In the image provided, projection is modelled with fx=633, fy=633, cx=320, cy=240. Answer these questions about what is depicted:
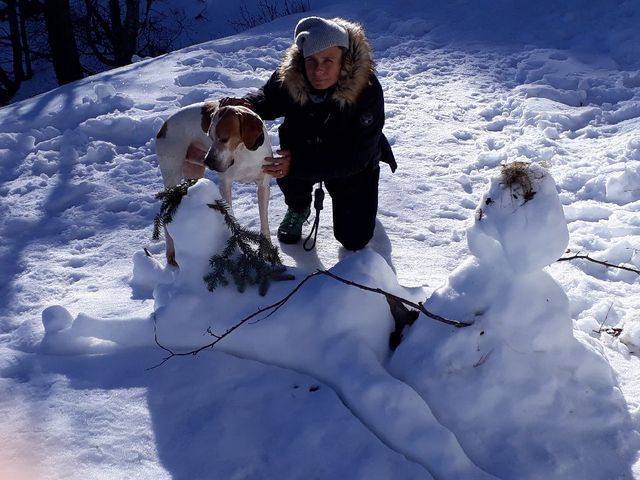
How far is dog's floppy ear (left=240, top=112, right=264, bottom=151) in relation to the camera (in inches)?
114

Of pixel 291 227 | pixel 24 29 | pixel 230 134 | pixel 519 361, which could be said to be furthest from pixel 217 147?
pixel 24 29

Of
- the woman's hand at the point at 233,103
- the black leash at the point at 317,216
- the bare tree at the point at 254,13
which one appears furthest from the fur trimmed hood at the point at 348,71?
the bare tree at the point at 254,13

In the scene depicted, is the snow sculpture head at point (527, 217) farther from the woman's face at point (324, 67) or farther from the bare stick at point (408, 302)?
the woman's face at point (324, 67)

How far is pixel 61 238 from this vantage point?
3.75 meters

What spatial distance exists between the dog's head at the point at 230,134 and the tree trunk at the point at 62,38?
7.84m

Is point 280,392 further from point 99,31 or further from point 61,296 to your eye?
point 99,31

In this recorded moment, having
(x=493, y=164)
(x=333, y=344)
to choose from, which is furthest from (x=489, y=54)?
(x=333, y=344)

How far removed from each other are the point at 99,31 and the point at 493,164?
11.6 meters

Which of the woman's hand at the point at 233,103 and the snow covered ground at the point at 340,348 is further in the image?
the woman's hand at the point at 233,103

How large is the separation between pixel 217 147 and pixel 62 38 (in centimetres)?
806

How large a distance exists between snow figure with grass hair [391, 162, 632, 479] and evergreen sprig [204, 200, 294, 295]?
660mm

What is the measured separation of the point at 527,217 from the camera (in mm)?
2080

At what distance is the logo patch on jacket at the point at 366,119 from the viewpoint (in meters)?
3.10

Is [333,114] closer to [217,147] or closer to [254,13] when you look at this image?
[217,147]
